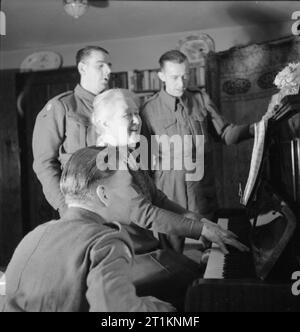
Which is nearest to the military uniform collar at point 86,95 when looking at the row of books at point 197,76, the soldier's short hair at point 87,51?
the soldier's short hair at point 87,51

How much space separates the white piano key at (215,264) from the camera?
2.98 ft

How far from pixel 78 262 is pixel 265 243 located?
49cm

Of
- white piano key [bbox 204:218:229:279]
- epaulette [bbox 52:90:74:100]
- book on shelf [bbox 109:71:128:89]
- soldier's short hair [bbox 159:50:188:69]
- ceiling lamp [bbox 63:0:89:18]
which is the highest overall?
ceiling lamp [bbox 63:0:89:18]

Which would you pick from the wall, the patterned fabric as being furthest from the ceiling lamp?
the patterned fabric

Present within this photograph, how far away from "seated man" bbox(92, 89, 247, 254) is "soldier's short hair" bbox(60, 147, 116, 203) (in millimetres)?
216

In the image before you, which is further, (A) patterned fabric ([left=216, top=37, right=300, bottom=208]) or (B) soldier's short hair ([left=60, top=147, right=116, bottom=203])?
(A) patterned fabric ([left=216, top=37, right=300, bottom=208])

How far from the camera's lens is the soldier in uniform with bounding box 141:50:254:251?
1268 millimetres

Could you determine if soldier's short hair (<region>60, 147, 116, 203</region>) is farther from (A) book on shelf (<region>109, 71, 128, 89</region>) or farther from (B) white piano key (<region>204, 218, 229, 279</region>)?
(A) book on shelf (<region>109, 71, 128, 89</region>)

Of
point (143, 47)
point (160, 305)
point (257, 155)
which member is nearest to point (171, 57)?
point (143, 47)

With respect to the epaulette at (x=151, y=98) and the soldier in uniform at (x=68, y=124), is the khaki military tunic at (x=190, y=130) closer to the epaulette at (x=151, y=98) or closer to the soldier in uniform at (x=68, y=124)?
the epaulette at (x=151, y=98)

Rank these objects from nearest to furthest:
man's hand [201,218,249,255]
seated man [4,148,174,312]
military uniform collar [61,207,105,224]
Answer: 1. seated man [4,148,174,312]
2. military uniform collar [61,207,105,224]
3. man's hand [201,218,249,255]

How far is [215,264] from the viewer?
38.7 inches
